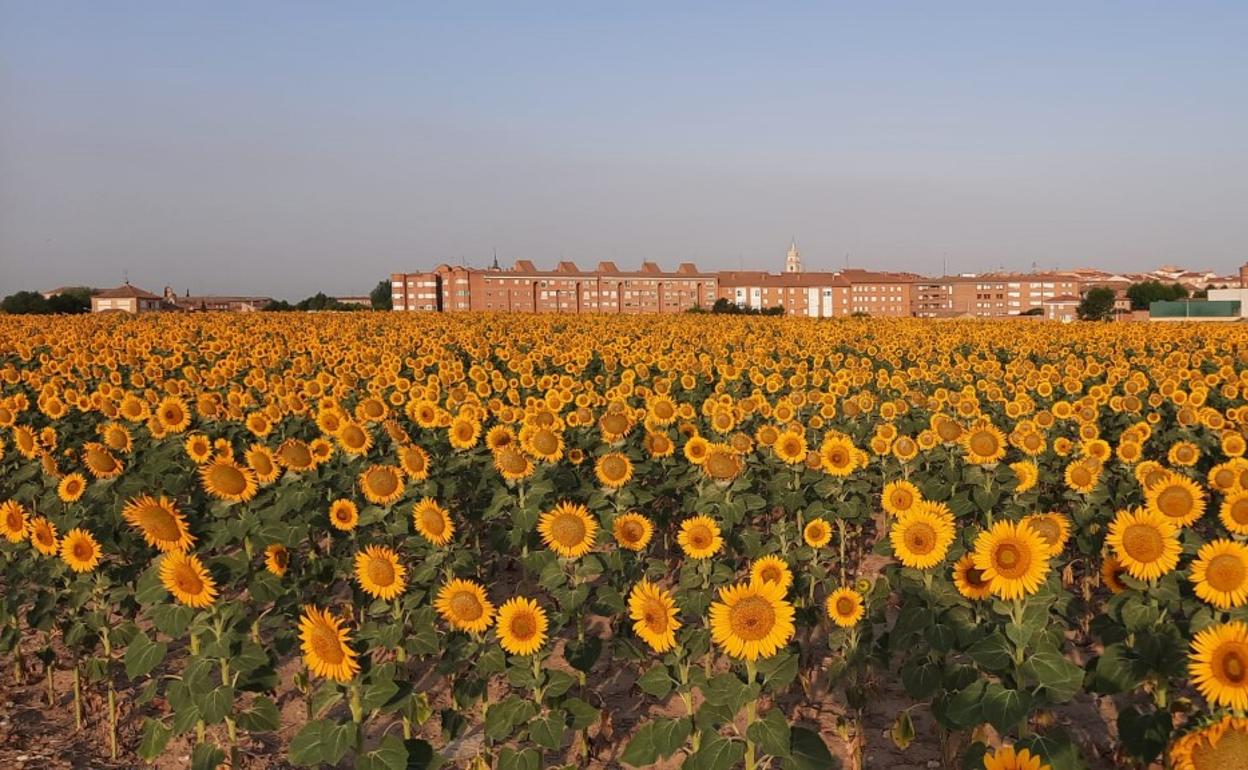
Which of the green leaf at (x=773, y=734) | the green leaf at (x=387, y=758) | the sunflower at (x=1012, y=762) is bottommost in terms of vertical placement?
the green leaf at (x=387, y=758)

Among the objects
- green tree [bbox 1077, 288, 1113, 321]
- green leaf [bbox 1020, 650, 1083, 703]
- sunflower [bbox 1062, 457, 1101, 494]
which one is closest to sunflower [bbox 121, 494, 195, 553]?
green leaf [bbox 1020, 650, 1083, 703]

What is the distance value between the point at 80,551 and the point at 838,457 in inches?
187

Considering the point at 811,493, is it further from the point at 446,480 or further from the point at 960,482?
the point at 446,480

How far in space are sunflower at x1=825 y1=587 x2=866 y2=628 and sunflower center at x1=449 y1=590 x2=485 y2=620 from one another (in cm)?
187

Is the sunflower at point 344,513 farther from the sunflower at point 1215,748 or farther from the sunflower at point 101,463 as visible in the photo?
the sunflower at point 1215,748

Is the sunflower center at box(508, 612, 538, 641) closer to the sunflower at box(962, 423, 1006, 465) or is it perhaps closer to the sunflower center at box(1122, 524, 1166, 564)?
the sunflower center at box(1122, 524, 1166, 564)

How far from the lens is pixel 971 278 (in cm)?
14088

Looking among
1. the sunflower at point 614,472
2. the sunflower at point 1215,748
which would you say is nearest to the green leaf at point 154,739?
the sunflower at point 614,472

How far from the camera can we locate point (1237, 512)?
3.89m

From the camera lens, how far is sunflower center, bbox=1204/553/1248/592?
3.31 metres

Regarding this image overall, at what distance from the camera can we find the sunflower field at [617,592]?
11.4ft

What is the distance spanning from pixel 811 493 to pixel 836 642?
1.84 m

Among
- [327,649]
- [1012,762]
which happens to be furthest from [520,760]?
[1012,762]

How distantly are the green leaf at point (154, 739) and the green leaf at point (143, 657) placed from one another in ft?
0.85
